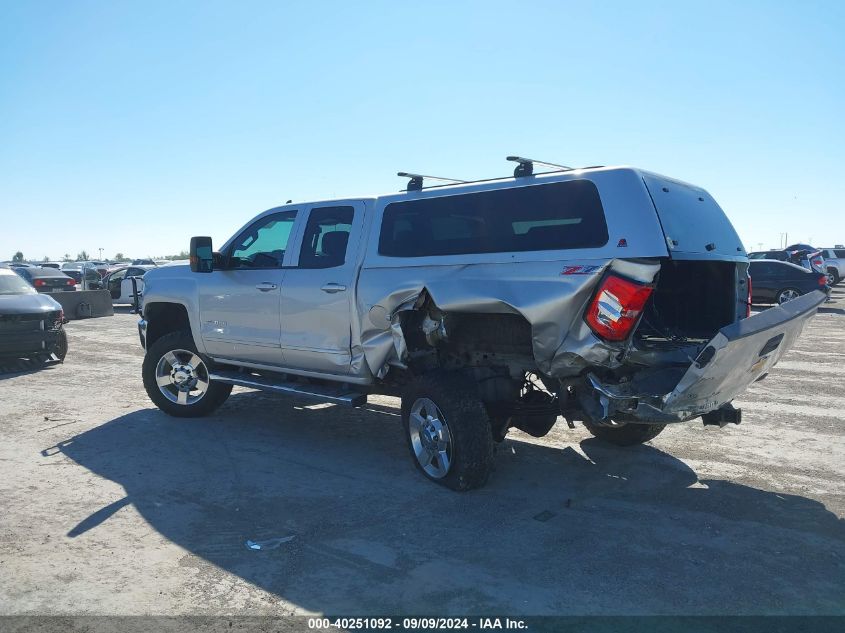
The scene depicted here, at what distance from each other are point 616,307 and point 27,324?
9.70 m

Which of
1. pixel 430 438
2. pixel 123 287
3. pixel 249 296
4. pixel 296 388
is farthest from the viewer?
pixel 123 287

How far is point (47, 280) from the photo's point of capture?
65.6ft

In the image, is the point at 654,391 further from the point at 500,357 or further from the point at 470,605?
the point at 470,605

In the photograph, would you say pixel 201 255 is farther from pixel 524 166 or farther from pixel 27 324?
pixel 27 324

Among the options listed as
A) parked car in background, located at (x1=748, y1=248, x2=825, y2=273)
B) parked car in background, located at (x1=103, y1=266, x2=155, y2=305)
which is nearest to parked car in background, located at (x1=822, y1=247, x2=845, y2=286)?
parked car in background, located at (x1=748, y1=248, x2=825, y2=273)

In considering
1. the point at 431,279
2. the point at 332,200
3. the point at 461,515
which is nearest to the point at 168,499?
the point at 461,515

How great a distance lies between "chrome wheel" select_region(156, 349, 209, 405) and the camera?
7.47 m

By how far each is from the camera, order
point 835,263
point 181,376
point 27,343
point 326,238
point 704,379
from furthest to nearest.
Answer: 1. point 835,263
2. point 27,343
3. point 181,376
4. point 326,238
5. point 704,379

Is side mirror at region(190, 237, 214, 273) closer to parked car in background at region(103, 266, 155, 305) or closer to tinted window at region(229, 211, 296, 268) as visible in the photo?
tinted window at region(229, 211, 296, 268)

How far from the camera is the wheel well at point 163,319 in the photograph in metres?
7.71

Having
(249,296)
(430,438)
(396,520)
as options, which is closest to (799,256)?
(249,296)

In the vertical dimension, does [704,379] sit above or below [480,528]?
above

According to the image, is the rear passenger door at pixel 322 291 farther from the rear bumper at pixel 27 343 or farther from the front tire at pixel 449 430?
the rear bumper at pixel 27 343

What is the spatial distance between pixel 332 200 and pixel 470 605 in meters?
4.00
